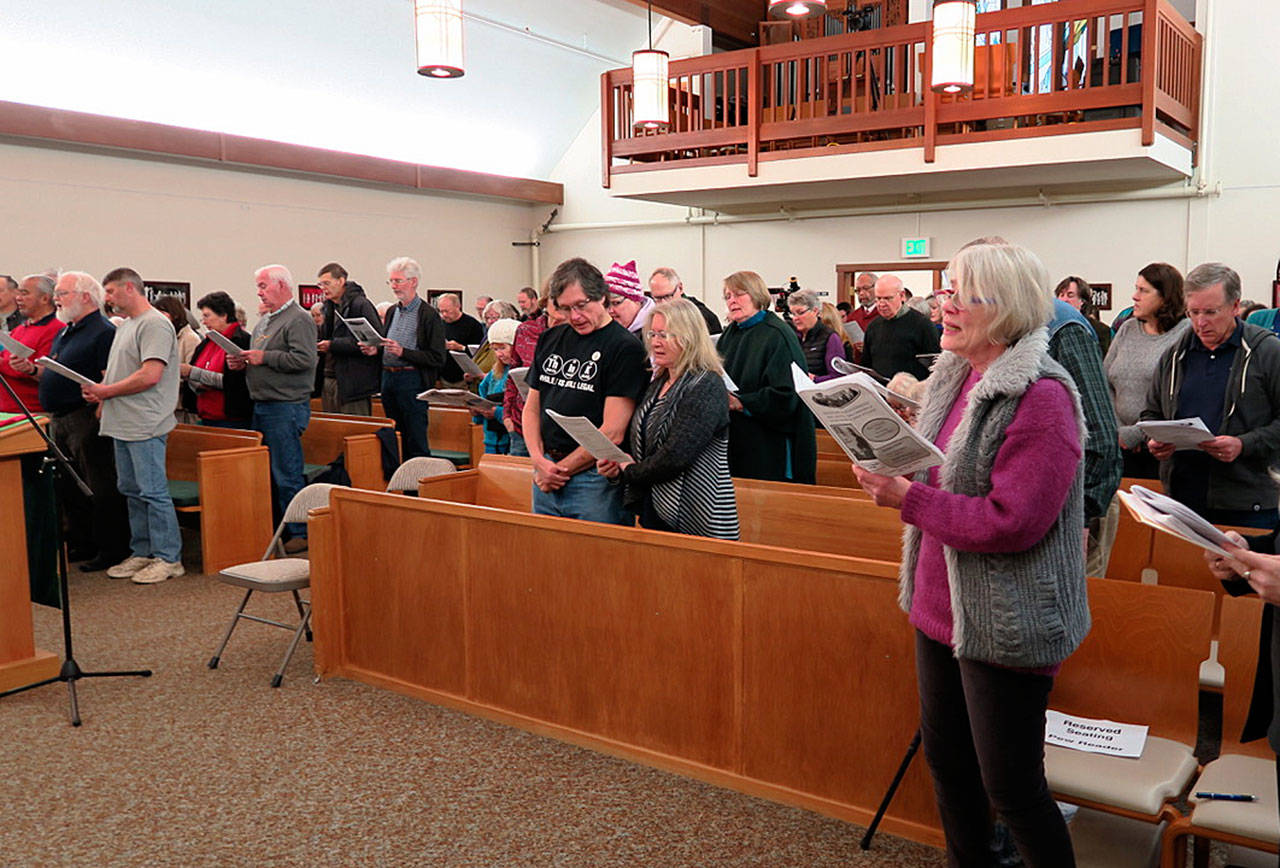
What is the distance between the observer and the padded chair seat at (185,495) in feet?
19.2

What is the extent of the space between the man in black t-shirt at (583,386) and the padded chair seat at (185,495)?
2973mm

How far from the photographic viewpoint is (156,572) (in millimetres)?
5617

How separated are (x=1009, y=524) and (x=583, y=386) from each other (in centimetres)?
205

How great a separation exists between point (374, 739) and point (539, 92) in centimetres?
1097

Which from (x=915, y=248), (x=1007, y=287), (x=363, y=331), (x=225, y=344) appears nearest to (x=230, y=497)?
(x=225, y=344)

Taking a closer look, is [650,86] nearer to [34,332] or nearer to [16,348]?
[34,332]

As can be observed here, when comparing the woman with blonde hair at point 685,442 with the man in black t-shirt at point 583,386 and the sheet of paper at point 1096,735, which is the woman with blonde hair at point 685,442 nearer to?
the man in black t-shirt at point 583,386

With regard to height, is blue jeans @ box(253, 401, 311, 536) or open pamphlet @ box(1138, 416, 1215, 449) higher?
open pamphlet @ box(1138, 416, 1215, 449)

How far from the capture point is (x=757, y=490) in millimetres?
4012

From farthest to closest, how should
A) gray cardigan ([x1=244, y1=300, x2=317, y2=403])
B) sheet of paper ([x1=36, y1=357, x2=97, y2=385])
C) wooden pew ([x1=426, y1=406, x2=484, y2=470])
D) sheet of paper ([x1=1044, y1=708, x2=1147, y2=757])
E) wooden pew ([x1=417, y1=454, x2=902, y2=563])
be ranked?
1. wooden pew ([x1=426, y1=406, x2=484, y2=470])
2. gray cardigan ([x1=244, y1=300, x2=317, y2=403])
3. sheet of paper ([x1=36, y1=357, x2=97, y2=385])
4. wooden pew ([x1=417, y1=454, x2=902, y2=563])
5. sheet of paper ([x1=1044, y1=708, x2=1147, y2=757])

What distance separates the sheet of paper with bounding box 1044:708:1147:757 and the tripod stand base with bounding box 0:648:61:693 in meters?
3.58

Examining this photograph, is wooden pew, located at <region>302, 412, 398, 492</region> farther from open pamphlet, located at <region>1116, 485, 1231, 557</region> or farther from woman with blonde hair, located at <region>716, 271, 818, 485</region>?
open pamphlet, located at <region>1116, 485, 1231, 557</region>

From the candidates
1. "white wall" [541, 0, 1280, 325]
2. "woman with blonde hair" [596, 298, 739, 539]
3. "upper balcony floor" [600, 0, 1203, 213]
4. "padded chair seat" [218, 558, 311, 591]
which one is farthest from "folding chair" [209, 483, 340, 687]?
"white wall" [541, 0, 1280, 325]

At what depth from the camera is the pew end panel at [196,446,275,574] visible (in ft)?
18.8
